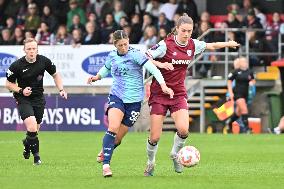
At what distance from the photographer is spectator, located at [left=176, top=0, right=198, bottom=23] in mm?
32281

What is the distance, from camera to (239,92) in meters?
30.0

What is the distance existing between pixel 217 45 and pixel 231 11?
17.1 m

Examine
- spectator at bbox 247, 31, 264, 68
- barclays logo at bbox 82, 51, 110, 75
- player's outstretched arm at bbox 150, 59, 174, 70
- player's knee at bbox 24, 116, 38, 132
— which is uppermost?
spectator at bbox 247, 31, 264, 68

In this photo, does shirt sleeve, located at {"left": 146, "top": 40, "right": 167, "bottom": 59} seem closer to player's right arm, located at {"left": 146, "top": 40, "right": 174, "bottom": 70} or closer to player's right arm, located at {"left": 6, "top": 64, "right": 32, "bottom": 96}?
player's right arm, located at {"left": 146, "top": 40, "right": 174, "bottom": 70}

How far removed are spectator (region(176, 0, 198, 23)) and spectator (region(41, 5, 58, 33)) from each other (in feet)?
15.6

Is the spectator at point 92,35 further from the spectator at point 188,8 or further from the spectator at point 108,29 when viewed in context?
the spectator at point 188,8

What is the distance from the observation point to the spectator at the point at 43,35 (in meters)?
34.1

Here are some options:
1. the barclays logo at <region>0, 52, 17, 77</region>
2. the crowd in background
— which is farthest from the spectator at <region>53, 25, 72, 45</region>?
the barclays logo at <region>0, 52, 17, 77</region>

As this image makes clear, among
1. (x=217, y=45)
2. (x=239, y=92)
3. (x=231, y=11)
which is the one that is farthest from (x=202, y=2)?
(x=217, y=45)

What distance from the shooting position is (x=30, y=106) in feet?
58.1

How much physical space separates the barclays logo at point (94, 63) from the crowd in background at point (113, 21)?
2.70 feet

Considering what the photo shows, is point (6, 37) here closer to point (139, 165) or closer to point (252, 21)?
point (252, 21)

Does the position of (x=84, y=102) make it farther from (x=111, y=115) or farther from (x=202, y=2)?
(x=111, y=115)

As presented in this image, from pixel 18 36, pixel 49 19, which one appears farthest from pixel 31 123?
pixel 49 19
